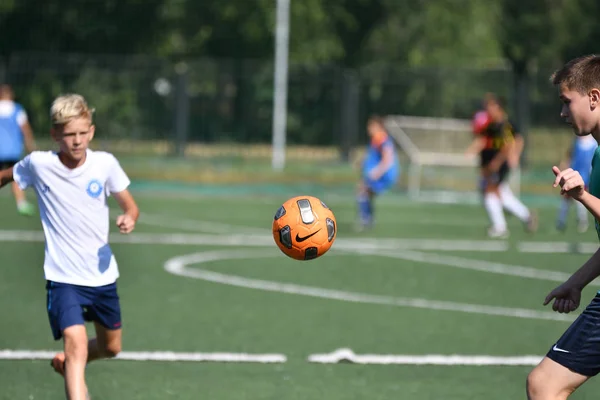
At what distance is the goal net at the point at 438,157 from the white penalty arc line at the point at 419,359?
21151 millimetres

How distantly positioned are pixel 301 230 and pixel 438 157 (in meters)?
24.6

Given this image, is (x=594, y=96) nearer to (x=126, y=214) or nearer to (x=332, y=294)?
(x=126, y=214)

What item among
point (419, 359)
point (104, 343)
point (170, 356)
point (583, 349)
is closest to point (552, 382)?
point (583, 349)

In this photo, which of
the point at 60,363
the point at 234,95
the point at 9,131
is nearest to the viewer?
the point at 60,363

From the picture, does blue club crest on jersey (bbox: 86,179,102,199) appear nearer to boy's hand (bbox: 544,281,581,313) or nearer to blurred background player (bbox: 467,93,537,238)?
boy's hand (bbox: 544,281,581,313)

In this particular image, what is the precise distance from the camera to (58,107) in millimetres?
6727

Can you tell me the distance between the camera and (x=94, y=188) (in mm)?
6895

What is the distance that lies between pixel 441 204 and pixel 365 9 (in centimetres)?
2621

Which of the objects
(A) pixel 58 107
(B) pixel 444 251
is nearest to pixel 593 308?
(A) pixel 58 107

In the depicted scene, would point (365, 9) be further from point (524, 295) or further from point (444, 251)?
point (524, 295)

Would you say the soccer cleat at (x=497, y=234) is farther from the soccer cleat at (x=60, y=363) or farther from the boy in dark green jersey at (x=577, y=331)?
the boy in dark green jersey at (x=577, y=331)

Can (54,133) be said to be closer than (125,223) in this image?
Yes

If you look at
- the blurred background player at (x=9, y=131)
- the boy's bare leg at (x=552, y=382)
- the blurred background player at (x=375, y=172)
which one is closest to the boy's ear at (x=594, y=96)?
the boy's bare leg at (x=552, y=382)

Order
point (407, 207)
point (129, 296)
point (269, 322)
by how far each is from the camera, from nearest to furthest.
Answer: point (269, 322)
point (129, 296)
point (407, 207)
